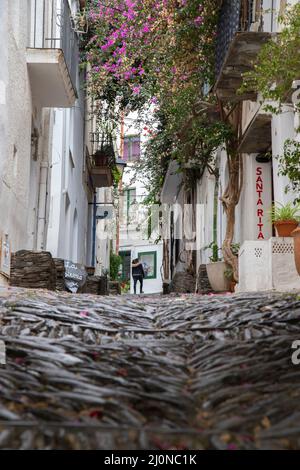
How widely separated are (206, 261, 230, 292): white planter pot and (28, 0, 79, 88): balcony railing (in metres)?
5.09

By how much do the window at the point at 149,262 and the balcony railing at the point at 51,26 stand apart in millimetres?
25823

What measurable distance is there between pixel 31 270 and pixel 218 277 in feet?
16.0

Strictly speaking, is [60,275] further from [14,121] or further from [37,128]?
[37,128]

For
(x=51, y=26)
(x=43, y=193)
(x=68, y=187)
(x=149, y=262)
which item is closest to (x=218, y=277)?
(x=43, y=193)

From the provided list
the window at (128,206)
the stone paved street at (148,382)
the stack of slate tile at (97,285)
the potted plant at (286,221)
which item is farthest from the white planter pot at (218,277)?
the window at (128,206)

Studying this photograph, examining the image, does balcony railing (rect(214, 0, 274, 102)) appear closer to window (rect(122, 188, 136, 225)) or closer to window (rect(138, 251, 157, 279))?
window (rect(138, 251, 157, 279))

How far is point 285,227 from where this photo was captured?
37.3 ft

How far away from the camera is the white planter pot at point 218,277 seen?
50.4 feet

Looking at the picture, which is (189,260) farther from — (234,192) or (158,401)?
(158,401)

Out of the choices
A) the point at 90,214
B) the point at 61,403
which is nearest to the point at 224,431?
the point at 61,403

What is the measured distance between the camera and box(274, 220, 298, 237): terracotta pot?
1132cm

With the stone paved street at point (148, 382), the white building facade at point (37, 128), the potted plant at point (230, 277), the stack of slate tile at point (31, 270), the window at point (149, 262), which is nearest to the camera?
the stone paved street at point (148, 382)

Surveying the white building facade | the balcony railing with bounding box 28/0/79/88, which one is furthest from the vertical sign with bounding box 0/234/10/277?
the balcony railing with bounding box 28/0/79/88

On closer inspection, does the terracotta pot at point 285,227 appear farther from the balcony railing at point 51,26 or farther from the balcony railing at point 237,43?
the balcony railing at point 51,26
